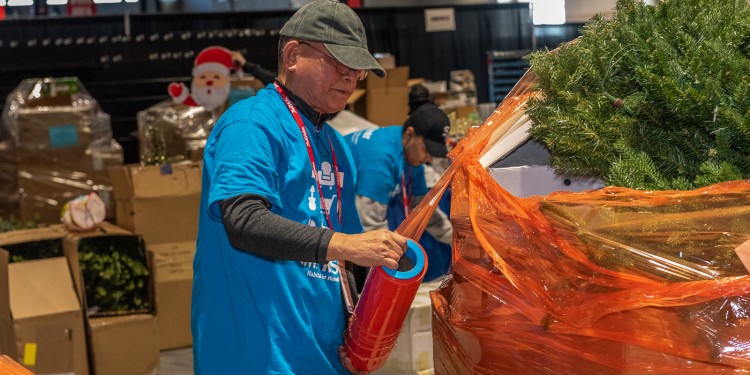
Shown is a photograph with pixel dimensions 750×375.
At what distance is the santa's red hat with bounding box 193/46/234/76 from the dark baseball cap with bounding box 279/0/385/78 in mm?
3538

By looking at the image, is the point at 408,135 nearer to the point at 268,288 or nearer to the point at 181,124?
the point at 181,124

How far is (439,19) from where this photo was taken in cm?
862

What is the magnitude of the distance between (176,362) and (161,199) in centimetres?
86

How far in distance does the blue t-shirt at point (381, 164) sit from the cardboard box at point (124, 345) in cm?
141

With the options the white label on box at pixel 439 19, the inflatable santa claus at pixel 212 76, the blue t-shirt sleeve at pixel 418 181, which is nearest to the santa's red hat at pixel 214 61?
the inflatable santa claus at pixel 212 76

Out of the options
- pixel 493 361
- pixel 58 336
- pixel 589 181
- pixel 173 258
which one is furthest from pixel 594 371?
pixel 173 258

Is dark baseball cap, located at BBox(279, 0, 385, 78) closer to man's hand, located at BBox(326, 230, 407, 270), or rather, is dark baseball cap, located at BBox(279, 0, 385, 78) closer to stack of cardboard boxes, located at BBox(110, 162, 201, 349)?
man's hand, located at BBox(326, 230, 407, 270)

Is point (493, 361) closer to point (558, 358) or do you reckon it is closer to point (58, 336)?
point (558, 358)

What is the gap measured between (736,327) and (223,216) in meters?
0.90

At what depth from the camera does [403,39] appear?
8469 mm

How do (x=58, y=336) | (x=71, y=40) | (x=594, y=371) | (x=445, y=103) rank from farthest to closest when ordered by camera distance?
(x=445, y=103) < (x=71, y=40) < (x=58, y=336) < (x=594, y=371)

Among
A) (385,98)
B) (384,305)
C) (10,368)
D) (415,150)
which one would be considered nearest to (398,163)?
(415,150)

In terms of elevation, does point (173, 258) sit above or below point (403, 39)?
below

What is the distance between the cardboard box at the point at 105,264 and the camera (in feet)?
14.8
